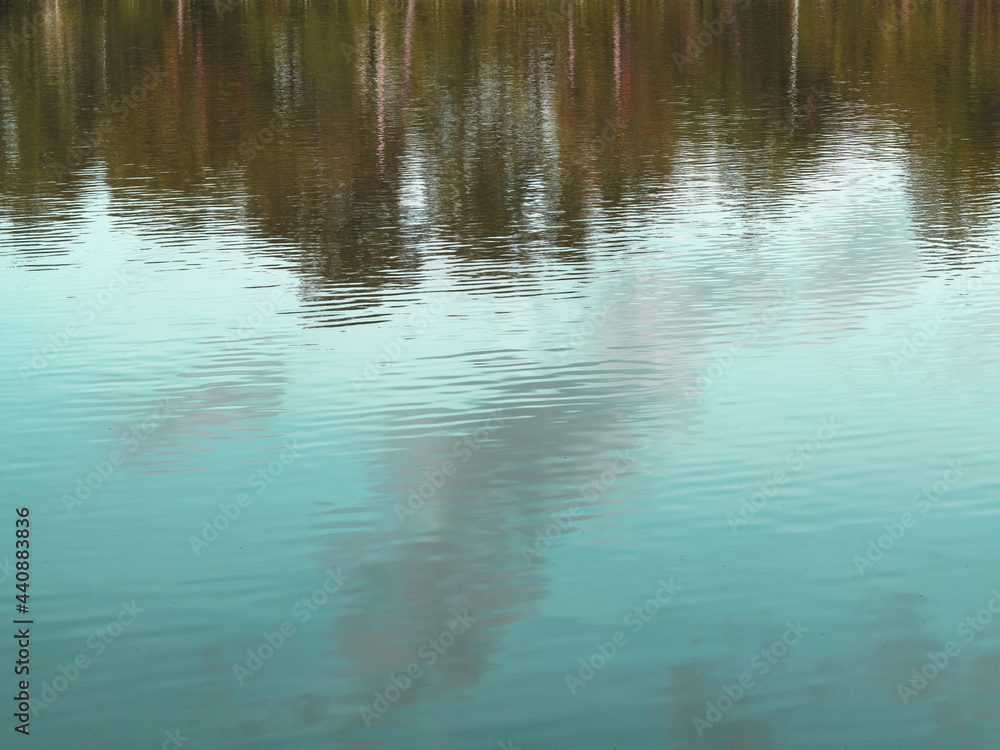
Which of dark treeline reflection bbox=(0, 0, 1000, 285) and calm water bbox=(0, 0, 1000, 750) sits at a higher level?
dark treeline reflection bbox=(0, 0, 1000, 285)

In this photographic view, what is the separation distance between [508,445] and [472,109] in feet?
122

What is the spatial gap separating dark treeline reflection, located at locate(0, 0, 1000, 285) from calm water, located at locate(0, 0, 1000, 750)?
0.37m

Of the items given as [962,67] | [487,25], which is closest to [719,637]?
[962,67]

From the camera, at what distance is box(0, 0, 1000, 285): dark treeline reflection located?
34.2 m

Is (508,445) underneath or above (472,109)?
underneath

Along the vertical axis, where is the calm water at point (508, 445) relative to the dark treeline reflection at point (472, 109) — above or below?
below

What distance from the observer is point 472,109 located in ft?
171

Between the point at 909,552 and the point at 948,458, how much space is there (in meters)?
2.75

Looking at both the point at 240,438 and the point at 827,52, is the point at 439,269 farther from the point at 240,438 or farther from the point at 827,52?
the point at 827,52

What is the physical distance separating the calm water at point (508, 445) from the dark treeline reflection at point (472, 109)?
369 mm

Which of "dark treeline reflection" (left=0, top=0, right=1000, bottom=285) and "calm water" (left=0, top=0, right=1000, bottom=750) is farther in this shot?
"dark treeline reflection" (left=0, top=0, right=1000, bottom=285)

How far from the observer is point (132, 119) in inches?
2026

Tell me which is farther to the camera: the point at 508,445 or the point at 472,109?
the point at 472,109

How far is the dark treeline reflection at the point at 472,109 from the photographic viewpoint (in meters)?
34.2
